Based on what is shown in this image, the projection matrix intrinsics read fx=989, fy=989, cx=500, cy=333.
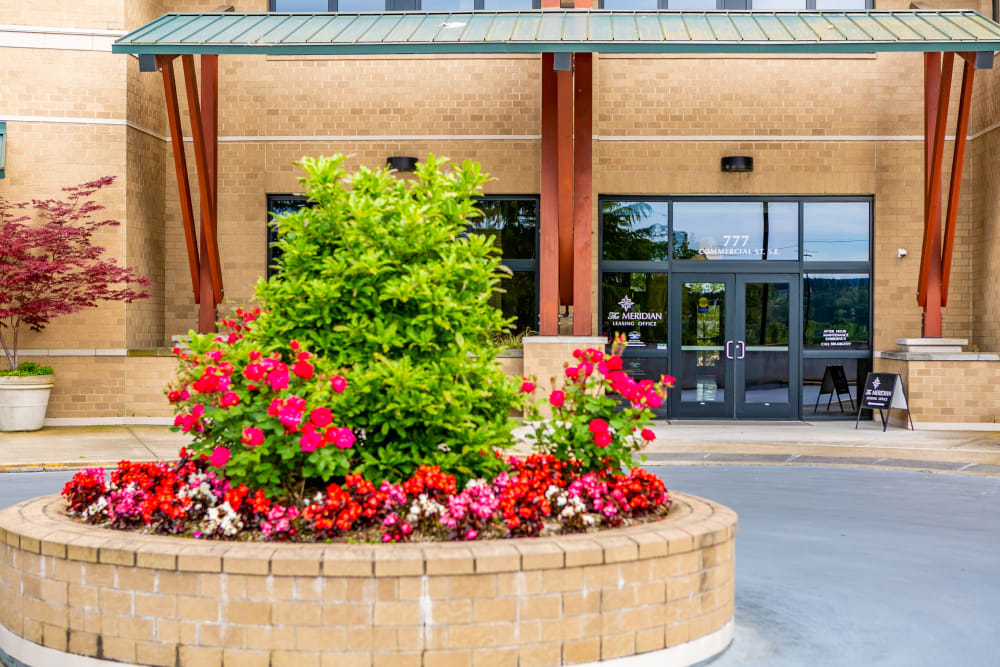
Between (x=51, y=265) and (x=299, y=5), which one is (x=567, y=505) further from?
(x=299, y=5)

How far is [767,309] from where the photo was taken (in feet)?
58.6

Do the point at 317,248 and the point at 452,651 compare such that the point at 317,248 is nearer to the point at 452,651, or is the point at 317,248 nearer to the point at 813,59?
the point at 452,651

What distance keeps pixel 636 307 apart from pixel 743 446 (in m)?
4.87

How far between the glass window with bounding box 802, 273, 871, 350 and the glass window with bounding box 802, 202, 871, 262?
0.36 meters

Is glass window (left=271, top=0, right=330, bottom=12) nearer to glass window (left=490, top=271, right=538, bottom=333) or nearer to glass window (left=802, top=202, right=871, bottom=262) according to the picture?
glass window (left=490, top=271, right=538, bottom=333)

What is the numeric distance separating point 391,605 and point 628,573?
3.42ft

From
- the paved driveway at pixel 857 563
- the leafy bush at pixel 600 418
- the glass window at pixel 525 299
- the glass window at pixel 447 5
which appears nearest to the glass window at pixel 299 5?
the glass window at pixel 447 5

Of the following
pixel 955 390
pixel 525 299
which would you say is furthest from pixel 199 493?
pixel 955 390

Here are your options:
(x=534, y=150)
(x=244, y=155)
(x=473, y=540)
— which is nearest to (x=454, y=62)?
(x=534, y=150)

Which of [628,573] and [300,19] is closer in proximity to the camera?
[628,573]

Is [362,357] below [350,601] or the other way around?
the other way around

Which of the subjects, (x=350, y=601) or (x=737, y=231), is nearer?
(x=350, y=601)

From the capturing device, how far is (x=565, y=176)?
52.0 feet

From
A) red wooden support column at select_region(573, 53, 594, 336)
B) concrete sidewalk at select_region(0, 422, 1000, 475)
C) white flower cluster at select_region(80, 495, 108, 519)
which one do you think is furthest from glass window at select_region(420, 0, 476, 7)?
white flower cluster at select_region(80, 495, 108, 519)
